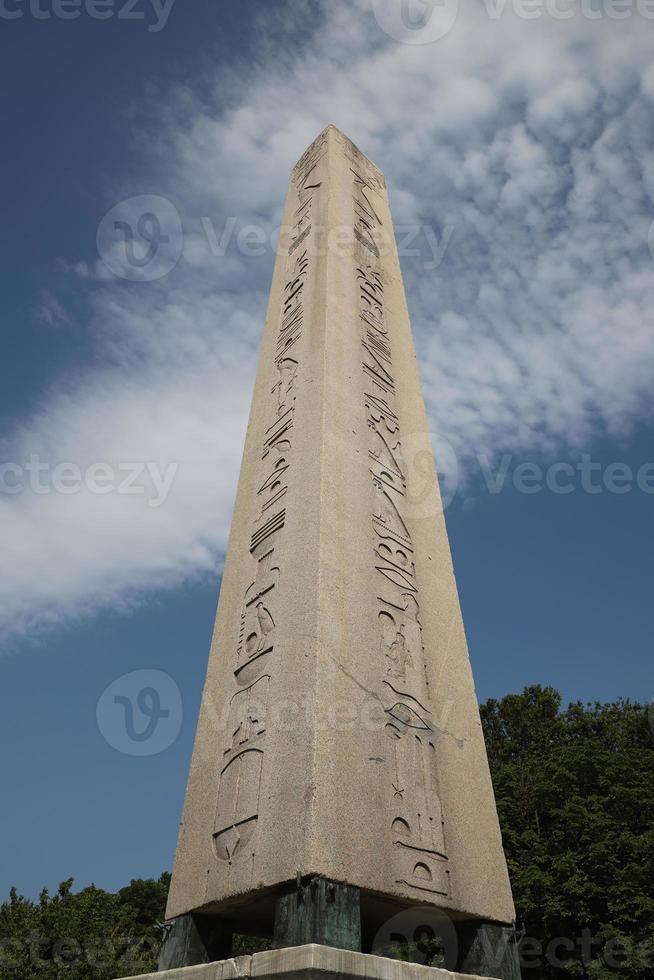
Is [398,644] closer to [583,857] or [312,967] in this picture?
[312,967]

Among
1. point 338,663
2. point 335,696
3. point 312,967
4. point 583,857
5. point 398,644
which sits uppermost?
point 583,857

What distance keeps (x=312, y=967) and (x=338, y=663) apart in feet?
3.97

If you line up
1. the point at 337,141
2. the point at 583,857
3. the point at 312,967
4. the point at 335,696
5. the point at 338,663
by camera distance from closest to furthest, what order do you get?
the point at 312,967 → the point at 335,696 → the point at 338,663 → the point at 337,141 → the point at 583,857

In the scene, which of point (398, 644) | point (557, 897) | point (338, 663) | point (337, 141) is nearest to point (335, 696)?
point (338, 663)

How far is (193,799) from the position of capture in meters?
3.44

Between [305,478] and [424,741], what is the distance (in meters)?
1.54

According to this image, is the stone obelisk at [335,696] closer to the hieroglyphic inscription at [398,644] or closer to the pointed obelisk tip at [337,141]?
the hieroglyphic inscription at [398,644]

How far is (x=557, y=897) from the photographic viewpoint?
526 inches

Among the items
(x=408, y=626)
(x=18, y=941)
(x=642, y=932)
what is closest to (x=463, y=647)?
(x=408, y=626)

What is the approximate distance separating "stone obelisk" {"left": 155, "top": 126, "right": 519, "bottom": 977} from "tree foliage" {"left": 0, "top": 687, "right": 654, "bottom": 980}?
10620 millimetres

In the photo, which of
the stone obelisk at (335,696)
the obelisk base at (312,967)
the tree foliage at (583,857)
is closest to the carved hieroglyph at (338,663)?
the stone obelisk at (335,696)

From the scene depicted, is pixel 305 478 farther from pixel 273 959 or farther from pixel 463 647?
pixel 273 959

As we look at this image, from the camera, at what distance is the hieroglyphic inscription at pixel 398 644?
2961 millimetres

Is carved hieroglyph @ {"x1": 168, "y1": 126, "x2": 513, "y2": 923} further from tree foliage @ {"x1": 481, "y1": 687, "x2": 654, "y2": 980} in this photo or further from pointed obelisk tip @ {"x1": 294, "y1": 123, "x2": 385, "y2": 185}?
tree foliage @ {"x1": 481, "y1": 687, "x2": 654, "y2": 980}
